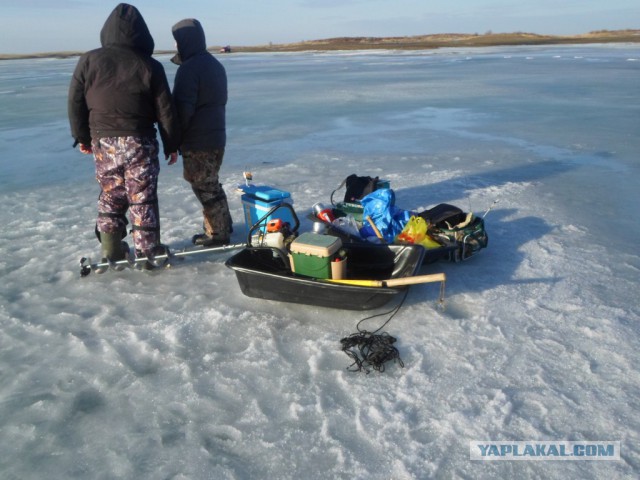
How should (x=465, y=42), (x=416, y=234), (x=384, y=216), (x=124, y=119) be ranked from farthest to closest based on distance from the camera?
(x=465, y=42), (x=384, y=216), (x=416, y=234), (x=124, y=119)

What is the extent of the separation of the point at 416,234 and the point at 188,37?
221 cm

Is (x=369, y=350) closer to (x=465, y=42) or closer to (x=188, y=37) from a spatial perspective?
(x=188, y=37)

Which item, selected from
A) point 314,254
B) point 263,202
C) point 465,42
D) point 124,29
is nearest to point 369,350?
point 314,254

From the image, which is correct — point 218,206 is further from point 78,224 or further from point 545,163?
point 545,163

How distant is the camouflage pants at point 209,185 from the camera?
13.3ft

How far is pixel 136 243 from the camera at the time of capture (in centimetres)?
381

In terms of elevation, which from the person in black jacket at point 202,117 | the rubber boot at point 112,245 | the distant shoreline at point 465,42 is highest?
the distant shoreline at point 465,42

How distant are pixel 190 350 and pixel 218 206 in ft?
5.38

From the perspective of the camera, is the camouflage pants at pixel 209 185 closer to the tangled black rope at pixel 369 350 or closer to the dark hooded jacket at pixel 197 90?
the dark hooded jacket at pixel 197 90

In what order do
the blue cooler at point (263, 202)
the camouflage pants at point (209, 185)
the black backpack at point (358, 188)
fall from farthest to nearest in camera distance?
the black backpack at point (358, 188), the blue cooler at point (263, 202), the camouflage pants at point (209, 185)

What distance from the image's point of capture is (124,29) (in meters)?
3.31

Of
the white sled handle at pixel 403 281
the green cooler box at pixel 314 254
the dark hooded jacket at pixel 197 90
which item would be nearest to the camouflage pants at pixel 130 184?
the dark hooded jacket at pixel 197 90

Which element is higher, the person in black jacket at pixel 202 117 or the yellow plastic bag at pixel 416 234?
the person in black jacket at pixel 202 117

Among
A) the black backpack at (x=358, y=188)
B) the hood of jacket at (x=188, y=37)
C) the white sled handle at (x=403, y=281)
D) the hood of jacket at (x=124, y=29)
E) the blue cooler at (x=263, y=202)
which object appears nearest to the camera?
the white sled handle at (x=403, y=281)
